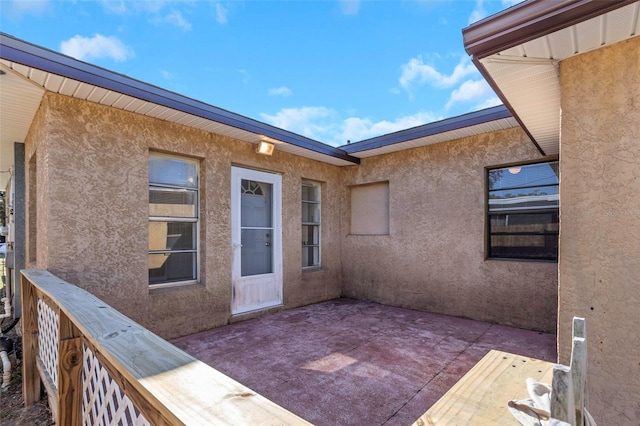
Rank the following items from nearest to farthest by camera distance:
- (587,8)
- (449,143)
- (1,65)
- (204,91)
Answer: (587,8), (1,65), (449,143), (204,91)

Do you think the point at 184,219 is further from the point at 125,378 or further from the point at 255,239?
the point at 125,378

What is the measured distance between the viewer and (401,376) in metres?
3.06

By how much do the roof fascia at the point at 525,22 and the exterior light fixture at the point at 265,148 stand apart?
11.2ft

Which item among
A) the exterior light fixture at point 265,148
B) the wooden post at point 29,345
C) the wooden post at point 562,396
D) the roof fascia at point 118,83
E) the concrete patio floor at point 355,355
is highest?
the roof fascia at point 118,83

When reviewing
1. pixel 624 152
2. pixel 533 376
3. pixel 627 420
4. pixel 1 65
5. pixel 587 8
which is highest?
pixel 1 65

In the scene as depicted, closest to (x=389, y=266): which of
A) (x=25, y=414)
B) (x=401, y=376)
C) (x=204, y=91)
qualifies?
(x=401, y=376)

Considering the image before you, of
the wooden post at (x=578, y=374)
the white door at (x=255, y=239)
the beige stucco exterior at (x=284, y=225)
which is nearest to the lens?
the wooden post at (x=578, y=374)

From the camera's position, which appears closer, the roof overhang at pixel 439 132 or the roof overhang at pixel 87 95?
the roof overhang at pixel 87 95

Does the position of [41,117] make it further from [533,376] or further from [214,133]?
[533,376]

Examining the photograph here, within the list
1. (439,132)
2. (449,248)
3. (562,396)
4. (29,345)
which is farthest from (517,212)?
(29,345)

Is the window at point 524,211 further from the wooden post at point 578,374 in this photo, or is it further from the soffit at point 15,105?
the soffit at point 15,105

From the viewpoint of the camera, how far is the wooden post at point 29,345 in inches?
115

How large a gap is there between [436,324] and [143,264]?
4.23 metres

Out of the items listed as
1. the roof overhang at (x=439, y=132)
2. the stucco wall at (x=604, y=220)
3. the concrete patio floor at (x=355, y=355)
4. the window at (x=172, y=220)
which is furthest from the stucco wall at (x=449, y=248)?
the window at (x=172, y=220)
